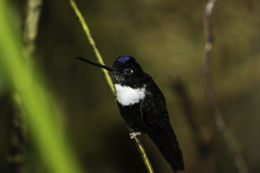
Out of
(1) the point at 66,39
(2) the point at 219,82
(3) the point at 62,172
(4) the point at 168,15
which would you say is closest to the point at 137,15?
(4) the point at 168,15

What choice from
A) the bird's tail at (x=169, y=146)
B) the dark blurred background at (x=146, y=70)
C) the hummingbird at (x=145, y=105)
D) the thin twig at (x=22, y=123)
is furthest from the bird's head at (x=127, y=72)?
the dark blurred background at (x=146, y=70)

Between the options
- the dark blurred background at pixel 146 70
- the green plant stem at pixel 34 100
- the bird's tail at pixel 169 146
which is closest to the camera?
the green plant stem at pixel 34 100

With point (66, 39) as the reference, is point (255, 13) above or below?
below

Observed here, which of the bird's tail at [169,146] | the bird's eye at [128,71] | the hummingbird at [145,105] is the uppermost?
the bird's eye at [128,71]

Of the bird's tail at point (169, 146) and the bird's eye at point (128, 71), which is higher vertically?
the bird's eye at point (128, 71)

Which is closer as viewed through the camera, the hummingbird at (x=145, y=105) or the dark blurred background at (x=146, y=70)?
the hummingbird at (x=145, y=105)

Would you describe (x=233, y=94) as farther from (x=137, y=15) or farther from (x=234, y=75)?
(x=137, y=15)

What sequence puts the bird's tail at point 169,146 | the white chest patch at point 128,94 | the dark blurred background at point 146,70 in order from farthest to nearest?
the dark blurred background at point 146,70
the white chest patch at point 128,94
the bird's tail at point 169,146

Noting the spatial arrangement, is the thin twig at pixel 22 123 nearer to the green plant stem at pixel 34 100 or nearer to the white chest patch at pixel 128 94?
the white chest patch at pixel 128 94

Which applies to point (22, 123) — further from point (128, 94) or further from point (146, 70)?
point (146, 70)
